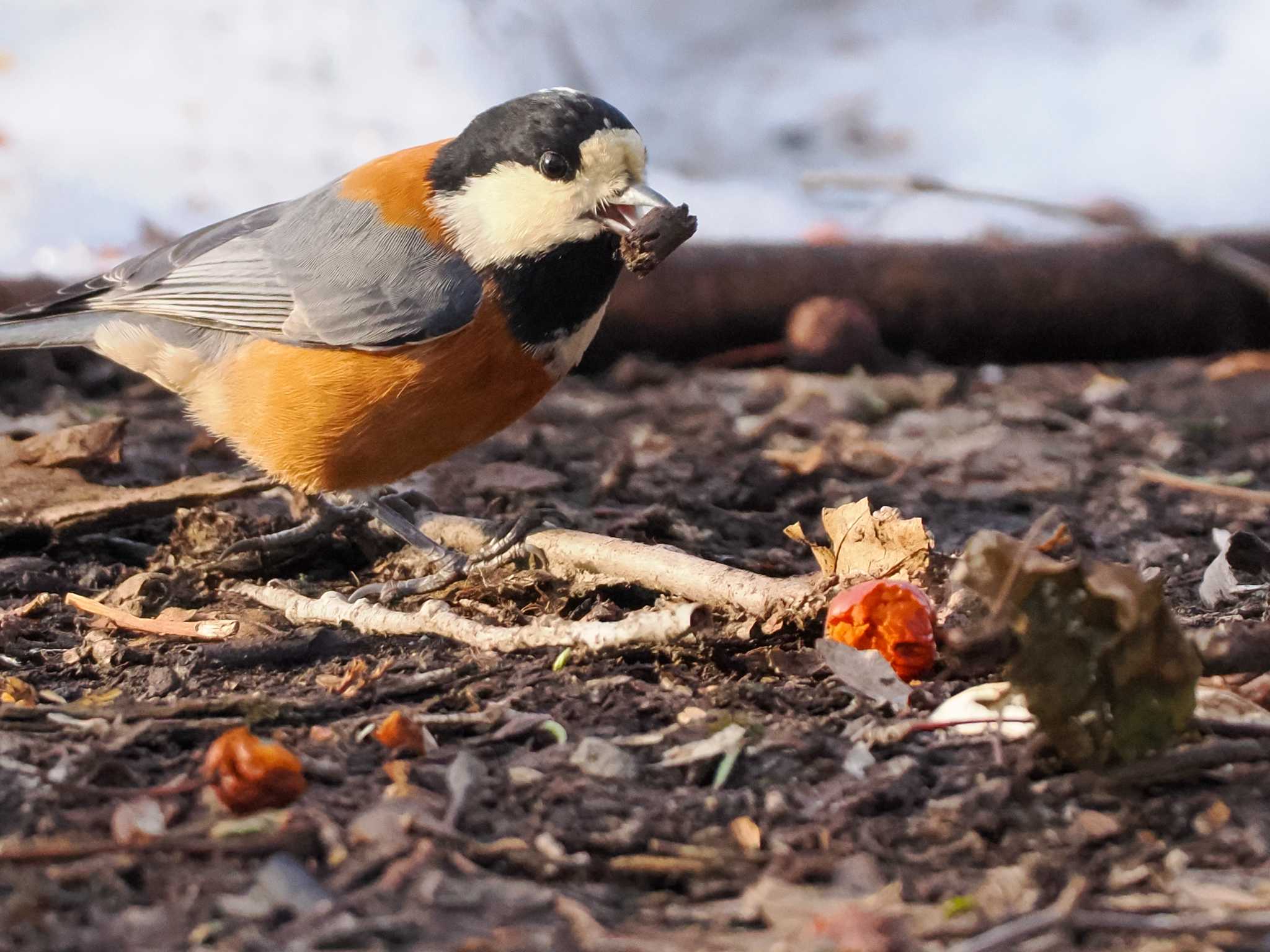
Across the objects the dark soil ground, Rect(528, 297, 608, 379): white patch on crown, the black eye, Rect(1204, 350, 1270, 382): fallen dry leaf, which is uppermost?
the black eye

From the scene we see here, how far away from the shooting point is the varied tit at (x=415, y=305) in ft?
11.7

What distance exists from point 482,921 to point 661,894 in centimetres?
28

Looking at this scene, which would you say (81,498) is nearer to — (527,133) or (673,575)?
(527,133)

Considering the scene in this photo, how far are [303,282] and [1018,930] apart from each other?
2.76m

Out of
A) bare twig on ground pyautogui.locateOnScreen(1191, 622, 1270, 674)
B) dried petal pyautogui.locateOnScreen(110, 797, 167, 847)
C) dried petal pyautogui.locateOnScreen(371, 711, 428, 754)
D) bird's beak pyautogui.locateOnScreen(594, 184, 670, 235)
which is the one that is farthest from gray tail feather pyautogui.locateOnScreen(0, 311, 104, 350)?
bare twig on ground pyautogui.locateOnScreen(1191, 622, 1270, 674)

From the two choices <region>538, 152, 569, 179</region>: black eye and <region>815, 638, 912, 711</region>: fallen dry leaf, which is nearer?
<region>815, 638, 912, 711</region>: fallen dry leaf

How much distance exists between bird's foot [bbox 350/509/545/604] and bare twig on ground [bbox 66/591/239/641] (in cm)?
32

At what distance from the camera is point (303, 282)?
3.88m

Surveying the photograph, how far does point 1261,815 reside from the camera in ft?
7.03

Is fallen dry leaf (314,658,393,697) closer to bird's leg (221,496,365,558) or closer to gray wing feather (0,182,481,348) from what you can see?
bird's leg (221,496,365,558)

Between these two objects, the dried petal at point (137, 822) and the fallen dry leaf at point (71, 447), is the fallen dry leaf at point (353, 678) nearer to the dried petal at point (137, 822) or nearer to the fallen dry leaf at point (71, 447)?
the dried petal at point (137, 822)

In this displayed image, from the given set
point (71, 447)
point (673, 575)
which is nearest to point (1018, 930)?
point (673, 575)

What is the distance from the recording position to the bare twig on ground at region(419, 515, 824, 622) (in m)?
2.90

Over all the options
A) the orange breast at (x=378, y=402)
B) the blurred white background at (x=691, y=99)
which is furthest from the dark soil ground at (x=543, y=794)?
the blurred white background at (x=691, y=99)
